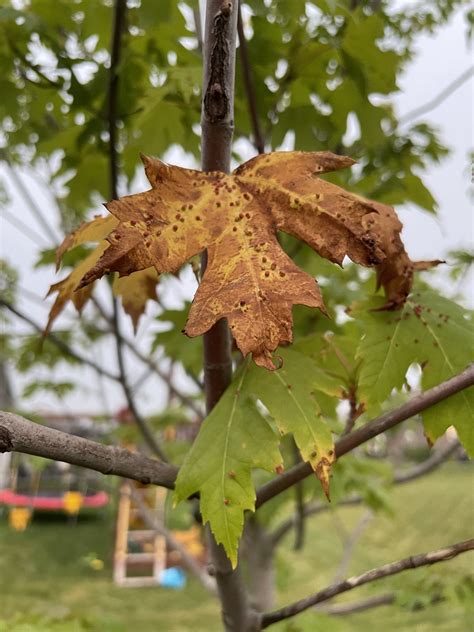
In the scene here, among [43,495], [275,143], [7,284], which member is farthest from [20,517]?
[275,143]

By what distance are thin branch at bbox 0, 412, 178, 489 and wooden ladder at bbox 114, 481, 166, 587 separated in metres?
4.13

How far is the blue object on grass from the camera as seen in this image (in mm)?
4559

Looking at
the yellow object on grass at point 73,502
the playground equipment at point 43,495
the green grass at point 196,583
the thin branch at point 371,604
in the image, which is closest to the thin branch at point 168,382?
the thin branch at point 371,604

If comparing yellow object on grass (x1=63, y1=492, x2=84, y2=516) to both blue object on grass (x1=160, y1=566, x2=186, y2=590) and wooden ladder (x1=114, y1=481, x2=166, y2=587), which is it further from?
blue object on grass (x1=160, y1=566, x2=186, y2=590)

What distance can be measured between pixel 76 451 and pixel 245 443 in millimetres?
168

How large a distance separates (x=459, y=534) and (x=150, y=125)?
527cm

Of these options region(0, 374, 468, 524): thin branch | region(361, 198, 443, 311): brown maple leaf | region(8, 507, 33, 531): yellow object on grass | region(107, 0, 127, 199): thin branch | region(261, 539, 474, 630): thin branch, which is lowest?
region(261, 539, 474, 630): thin branch

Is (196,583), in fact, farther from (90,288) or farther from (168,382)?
(90,288)

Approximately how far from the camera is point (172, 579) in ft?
15.0

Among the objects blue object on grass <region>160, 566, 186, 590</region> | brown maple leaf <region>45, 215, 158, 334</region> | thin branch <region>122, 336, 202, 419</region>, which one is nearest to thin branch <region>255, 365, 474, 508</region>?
brown maple leaf <region>45, 215, 158, 334</region>

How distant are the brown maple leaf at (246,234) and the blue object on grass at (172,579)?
4746mm

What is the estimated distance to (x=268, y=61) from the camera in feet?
3.29

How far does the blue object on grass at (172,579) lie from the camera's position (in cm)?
456

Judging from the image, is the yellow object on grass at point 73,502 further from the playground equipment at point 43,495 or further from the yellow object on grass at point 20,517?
the yellow object on grass at point 20,517
